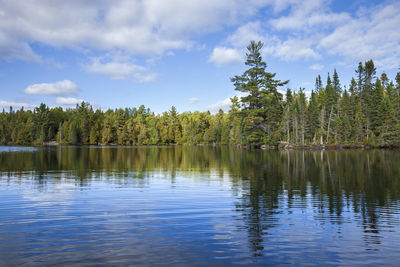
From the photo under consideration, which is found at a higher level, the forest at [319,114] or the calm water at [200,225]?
the forest at [319,114]

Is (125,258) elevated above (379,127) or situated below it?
below

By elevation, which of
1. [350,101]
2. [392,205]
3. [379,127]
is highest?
[350,101]

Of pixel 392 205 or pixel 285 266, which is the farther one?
pixel 392 205

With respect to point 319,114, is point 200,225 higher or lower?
lower

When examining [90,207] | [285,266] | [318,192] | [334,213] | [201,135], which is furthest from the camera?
[201,135]

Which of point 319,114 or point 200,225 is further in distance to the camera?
point 319,114

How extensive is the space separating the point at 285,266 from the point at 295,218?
360 centimetres

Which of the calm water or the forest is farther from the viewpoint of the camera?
the forest

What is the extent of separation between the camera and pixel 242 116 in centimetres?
7419

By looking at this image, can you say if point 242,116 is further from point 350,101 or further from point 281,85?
point 350,101

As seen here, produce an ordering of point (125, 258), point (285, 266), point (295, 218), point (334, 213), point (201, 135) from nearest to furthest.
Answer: point (285, 266) < point (125, 258) < point (295, 218) < point (334, 213) < point (201, 135)

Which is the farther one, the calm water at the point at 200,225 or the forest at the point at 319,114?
the forest at the point at 319,114

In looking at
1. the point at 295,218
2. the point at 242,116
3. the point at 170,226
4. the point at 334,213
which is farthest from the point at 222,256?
the point at 242,116

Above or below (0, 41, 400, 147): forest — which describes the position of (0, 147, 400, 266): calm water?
below
